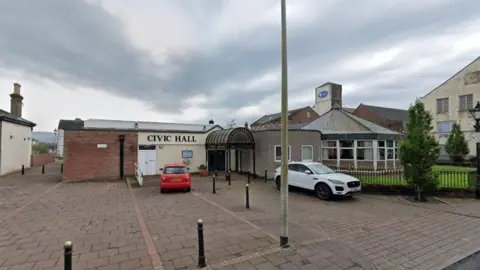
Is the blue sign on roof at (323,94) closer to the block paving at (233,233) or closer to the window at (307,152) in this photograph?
the window at (307,152)

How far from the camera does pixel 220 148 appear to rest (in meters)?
18.9

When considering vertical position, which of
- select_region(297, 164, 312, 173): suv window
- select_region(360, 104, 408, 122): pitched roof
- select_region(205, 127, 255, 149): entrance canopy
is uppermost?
select_region(360, 104, 408, 122): pitched roof

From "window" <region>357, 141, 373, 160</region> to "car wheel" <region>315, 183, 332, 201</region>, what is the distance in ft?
36.3

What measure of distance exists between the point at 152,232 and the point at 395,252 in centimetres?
558

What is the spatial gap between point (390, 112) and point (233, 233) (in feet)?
177

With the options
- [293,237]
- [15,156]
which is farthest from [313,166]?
[15,156]

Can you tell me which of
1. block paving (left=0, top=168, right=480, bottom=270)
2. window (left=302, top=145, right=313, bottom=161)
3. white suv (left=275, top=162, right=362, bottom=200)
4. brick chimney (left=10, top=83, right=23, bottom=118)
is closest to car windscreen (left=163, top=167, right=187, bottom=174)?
block paving (left=0, top=168, right=480, bottom=270)

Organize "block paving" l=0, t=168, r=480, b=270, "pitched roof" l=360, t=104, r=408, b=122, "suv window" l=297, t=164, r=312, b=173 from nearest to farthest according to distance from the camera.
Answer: "block paving" l=0, t=168, r=480, b=270, "suv window" l=297, t=164, r=312, b=173, "pitched roof" l=360, t=104, r=408, b=122

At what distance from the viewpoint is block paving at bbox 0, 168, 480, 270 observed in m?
4.57

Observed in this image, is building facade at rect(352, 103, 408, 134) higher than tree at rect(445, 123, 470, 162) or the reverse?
higher

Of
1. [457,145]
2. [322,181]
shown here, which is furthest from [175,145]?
[457,145]

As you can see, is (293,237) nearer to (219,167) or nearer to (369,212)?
(369,212)

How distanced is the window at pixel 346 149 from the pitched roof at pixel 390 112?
30.2m

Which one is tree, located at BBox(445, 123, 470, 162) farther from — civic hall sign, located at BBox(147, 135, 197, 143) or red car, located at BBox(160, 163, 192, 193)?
red car, located at BBox(160, 163, 192, 193)
